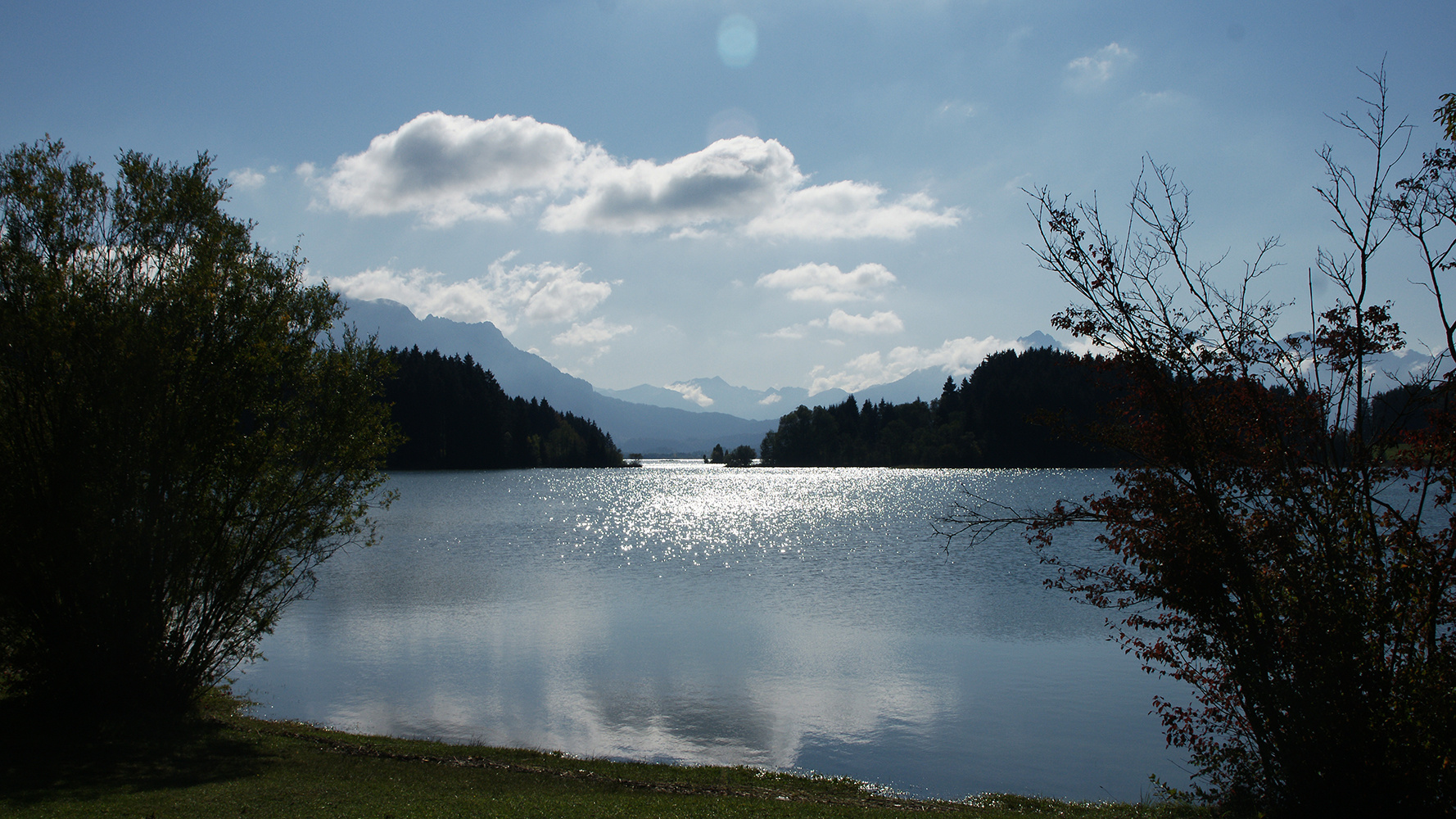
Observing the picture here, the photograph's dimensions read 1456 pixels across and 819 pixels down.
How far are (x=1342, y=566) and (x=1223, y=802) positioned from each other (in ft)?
15.5

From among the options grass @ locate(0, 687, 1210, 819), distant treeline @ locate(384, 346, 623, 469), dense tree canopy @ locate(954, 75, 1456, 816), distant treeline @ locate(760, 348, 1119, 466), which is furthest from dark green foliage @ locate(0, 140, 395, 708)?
distant treeline @ locate(760, 348, 1119, 466)

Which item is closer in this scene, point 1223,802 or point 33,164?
point 1223,802

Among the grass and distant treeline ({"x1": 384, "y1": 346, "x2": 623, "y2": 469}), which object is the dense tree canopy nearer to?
the grass

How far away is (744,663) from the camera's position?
941 inches

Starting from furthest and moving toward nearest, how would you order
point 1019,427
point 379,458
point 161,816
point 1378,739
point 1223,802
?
point 1019,427 → point 379,458 → point 1223,802 → point 161,816 → point 1378,739

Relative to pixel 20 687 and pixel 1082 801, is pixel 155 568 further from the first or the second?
pixel 1082 801

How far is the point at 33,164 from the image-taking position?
1573 cm

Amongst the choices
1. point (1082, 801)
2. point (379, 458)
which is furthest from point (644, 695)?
point (1082, 801)

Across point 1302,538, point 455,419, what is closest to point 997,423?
point 455,419

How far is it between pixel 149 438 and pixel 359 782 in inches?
329

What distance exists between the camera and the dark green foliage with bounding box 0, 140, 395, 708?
15.0 meters

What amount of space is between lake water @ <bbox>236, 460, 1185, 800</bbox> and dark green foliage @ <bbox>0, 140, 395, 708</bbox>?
487 cm

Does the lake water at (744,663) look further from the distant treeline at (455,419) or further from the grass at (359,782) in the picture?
the distant treeline at (455,419)

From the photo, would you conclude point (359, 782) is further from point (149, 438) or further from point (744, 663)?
point (744, 663)
